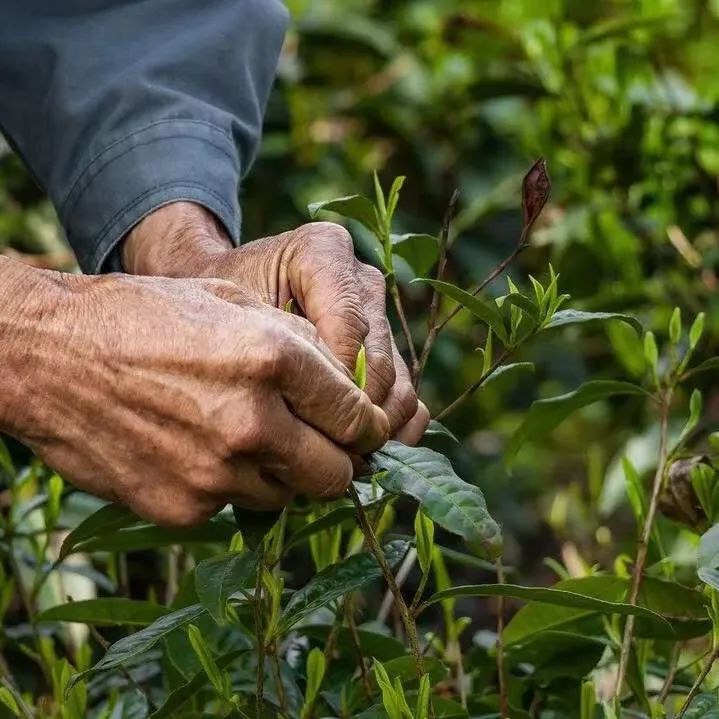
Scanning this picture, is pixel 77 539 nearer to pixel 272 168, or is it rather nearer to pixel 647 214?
pixel 647 214

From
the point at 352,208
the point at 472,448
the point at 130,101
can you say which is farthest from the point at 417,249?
the point at 472,448

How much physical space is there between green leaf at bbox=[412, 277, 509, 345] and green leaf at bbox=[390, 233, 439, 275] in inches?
4.0

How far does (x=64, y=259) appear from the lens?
7.90ft

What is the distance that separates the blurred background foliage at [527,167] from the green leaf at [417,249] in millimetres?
618

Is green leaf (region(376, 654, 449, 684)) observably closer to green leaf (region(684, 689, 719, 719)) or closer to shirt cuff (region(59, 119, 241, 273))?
green leaf (region(684, 689, 719, 719))

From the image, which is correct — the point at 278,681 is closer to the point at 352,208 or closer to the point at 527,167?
the point at 352,208

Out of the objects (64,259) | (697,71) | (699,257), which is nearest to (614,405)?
(699,257)

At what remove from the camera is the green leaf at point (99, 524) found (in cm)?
99

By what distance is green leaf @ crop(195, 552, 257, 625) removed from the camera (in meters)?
0.83

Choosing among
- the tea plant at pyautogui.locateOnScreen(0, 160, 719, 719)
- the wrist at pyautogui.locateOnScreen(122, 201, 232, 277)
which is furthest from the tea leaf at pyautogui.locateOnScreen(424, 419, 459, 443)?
the wrist at pyautogui.locateOnScreen(122, 201, 232, 277)

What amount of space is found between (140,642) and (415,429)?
0.86 ft

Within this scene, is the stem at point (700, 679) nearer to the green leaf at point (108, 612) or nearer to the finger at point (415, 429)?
the finger at point (415, 429)

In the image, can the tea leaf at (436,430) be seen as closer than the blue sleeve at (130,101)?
Yes

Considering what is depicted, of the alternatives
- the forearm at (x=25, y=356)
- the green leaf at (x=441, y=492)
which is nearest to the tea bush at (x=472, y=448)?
the green leaf at (x=441, y=492)
